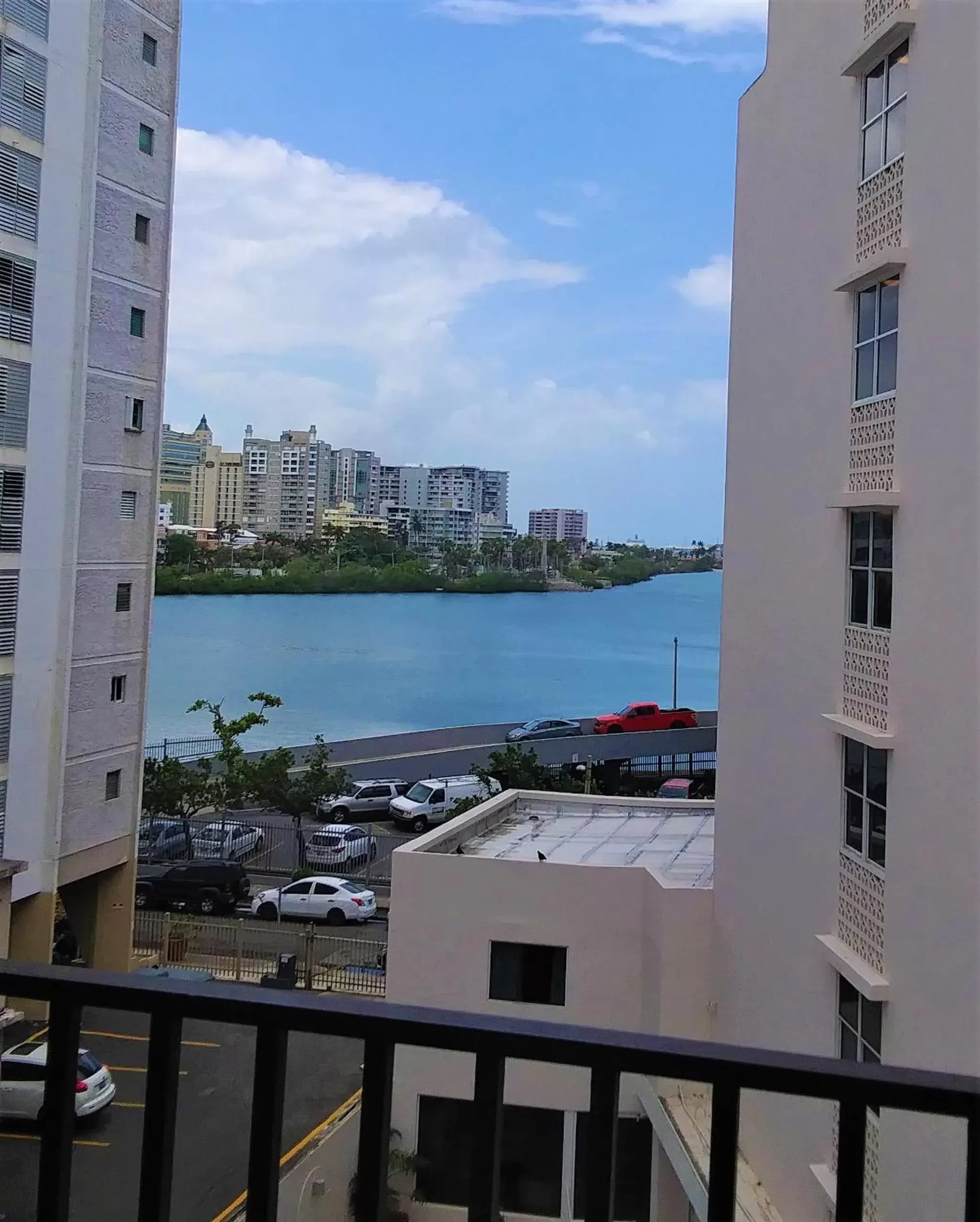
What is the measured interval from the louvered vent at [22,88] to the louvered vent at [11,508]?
84.6 inches

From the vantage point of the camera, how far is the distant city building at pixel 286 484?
2384cm

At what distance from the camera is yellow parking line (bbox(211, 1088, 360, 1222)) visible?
59cm

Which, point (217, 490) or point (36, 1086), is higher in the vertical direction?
point (217, 490)

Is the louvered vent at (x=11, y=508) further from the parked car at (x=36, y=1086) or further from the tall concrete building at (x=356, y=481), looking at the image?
the tall concrete building at (x=356, y=481)

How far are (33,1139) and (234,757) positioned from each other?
11.1m

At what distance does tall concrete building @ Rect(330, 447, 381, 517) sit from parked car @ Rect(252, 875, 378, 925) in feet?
58.3

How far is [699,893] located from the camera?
4617 mm

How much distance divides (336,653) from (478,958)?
24.9m

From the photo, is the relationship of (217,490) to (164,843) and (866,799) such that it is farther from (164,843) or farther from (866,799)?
(866,799)

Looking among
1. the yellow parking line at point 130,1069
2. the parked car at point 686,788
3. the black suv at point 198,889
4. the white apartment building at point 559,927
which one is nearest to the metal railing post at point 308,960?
the black suv at point 198,889

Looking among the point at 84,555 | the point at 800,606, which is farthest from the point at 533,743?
the point at 800,606

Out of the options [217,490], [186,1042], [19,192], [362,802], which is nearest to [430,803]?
[362,802]

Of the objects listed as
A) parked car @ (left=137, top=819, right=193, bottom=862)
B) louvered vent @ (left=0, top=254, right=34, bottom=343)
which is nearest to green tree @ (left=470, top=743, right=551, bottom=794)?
parked car @ (left=137, top=819, right=193, bottom=862)

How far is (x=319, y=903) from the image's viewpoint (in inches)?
366
